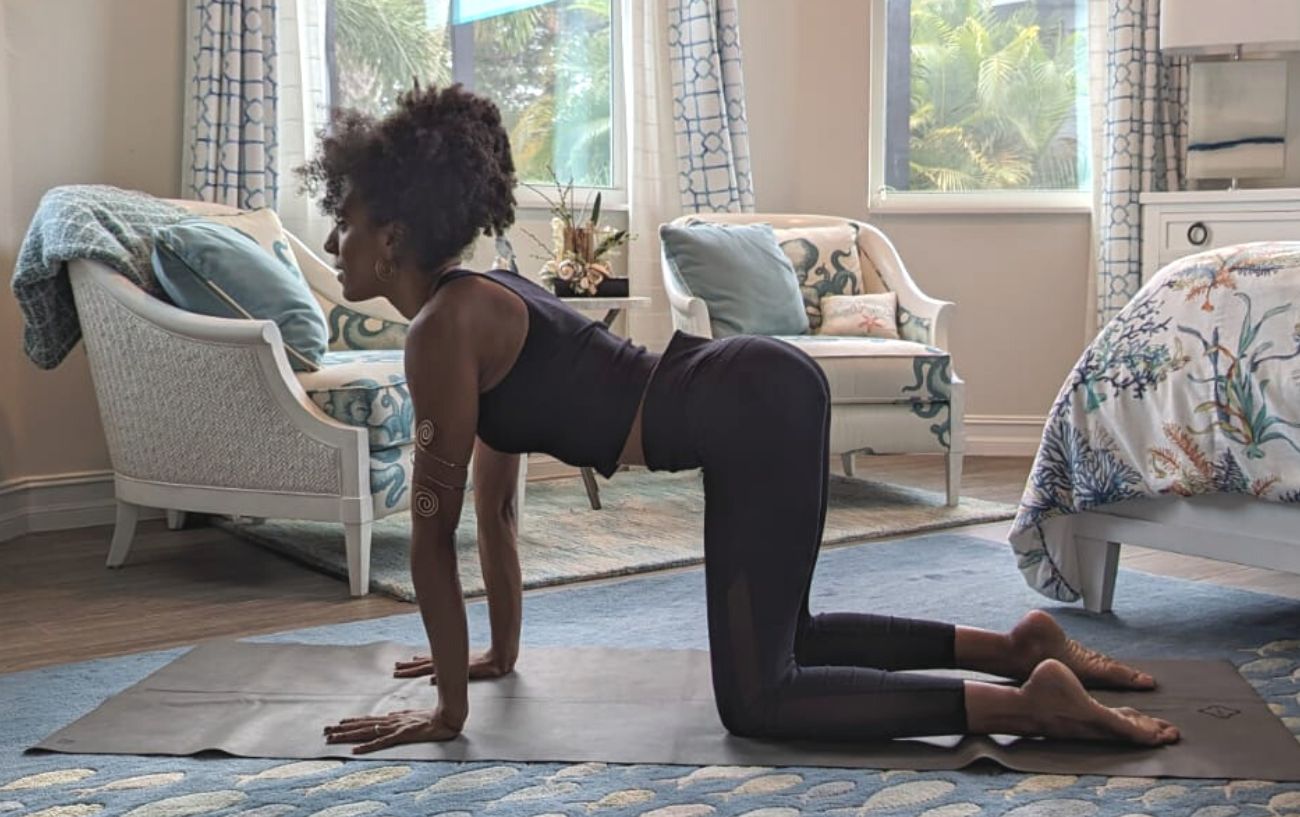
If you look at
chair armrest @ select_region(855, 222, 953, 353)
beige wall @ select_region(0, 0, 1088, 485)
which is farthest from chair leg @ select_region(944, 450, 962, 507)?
beige wall @ select_region(0, 0, 1088, 485)

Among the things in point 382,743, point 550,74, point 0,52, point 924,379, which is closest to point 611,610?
point 382,743

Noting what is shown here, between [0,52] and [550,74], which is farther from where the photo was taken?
[550,74]

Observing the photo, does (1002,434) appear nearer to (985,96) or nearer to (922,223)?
(922,223)

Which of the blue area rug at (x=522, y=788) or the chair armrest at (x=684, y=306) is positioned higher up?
the chair armrest at (x=684, y=306)

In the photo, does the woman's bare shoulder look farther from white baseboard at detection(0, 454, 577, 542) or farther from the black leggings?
white baseboard at detection(0, 454, 577, 542)

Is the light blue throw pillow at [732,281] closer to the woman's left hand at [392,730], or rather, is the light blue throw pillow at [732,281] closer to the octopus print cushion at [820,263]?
the octopus print cushion at [820,263]

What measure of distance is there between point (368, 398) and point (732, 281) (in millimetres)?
1566

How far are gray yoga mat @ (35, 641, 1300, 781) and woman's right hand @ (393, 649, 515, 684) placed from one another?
25 millimetres

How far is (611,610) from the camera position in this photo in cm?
279

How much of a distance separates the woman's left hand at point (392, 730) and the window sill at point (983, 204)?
12.3 feet

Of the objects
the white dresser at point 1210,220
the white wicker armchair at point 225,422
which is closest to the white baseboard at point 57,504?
the white wicker armchair at point 225,422

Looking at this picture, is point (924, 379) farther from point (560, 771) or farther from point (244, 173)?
point (560, 771)

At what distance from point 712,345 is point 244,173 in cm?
244

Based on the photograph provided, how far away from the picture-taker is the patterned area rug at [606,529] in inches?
125
